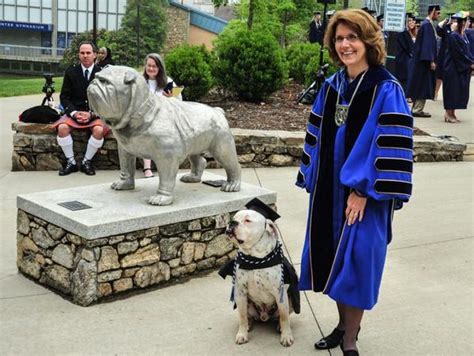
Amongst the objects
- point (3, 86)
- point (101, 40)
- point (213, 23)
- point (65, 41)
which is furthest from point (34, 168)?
point (65, 41)

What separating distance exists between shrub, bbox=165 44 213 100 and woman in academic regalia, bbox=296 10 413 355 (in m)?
8.03

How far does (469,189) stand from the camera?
26.7 ft

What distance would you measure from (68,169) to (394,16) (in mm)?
7340

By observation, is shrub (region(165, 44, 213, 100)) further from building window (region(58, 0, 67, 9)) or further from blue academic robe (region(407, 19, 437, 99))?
building window (region(58, 0, 67, 9))

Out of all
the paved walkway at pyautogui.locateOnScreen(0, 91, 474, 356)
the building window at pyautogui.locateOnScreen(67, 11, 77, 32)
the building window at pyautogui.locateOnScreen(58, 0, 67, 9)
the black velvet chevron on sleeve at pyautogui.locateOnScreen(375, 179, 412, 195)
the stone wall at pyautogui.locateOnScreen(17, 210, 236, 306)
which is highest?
the building window at pyautogui.locateOnScreen(58, 0, 67, 9)

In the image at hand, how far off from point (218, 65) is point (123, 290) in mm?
8092

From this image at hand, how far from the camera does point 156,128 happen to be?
484cm

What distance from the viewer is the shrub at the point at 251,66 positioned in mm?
11781

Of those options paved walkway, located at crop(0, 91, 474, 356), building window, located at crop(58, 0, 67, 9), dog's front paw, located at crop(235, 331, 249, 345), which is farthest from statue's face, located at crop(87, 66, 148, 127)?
building window, located at crop(58, 0, 67, 9)

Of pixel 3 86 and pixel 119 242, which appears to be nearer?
pixel 119 242

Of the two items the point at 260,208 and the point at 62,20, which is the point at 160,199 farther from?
the point at 62,20

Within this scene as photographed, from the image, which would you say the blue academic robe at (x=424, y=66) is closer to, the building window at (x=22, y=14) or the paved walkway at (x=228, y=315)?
the paved walkway at (x=228, y=315)

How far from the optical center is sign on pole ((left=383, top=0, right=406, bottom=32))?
12.3 metres

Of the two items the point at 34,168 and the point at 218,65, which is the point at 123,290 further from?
the point at 218,65
